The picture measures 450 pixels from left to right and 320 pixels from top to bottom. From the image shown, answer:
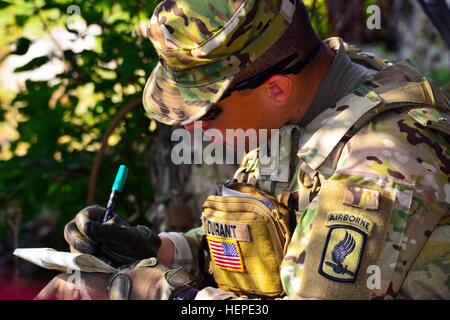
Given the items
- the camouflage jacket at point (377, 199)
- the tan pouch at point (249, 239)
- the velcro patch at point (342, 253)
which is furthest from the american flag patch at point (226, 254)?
the velcro patch at point (342, 253)

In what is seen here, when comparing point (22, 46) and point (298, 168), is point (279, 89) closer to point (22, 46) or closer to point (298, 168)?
point (298, 168)

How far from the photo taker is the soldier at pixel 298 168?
1.28m

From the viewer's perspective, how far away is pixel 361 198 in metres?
1.28

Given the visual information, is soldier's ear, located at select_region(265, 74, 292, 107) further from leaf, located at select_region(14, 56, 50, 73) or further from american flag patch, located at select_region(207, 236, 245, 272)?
leaf, located at select_region(14, 56, 50, 73)

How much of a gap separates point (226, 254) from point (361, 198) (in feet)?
1.71

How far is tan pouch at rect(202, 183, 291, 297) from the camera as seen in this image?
1.54 metres

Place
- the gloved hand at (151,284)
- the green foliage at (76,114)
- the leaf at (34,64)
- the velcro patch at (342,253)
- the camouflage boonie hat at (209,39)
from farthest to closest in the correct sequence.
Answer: the green foliage at (76,114) → the leaf at (34,64) → the gloved hand at (151,284) → the camouflage boonie hat at (209,39) → the velcro patch at (342,253)

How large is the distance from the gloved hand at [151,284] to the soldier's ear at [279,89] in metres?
0.59

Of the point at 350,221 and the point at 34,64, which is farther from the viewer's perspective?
the point at 34,64

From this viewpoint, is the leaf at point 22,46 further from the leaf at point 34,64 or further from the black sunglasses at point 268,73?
the black sunglasses at point 268,73

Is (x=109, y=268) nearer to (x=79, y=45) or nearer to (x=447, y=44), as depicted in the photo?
(x=447, y=44)

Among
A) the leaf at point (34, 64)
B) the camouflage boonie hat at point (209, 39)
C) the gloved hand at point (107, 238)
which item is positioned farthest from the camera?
the leaf at point (34, 64)

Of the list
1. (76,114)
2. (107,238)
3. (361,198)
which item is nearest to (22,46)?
(76,114)

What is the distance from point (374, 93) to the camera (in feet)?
4.73
